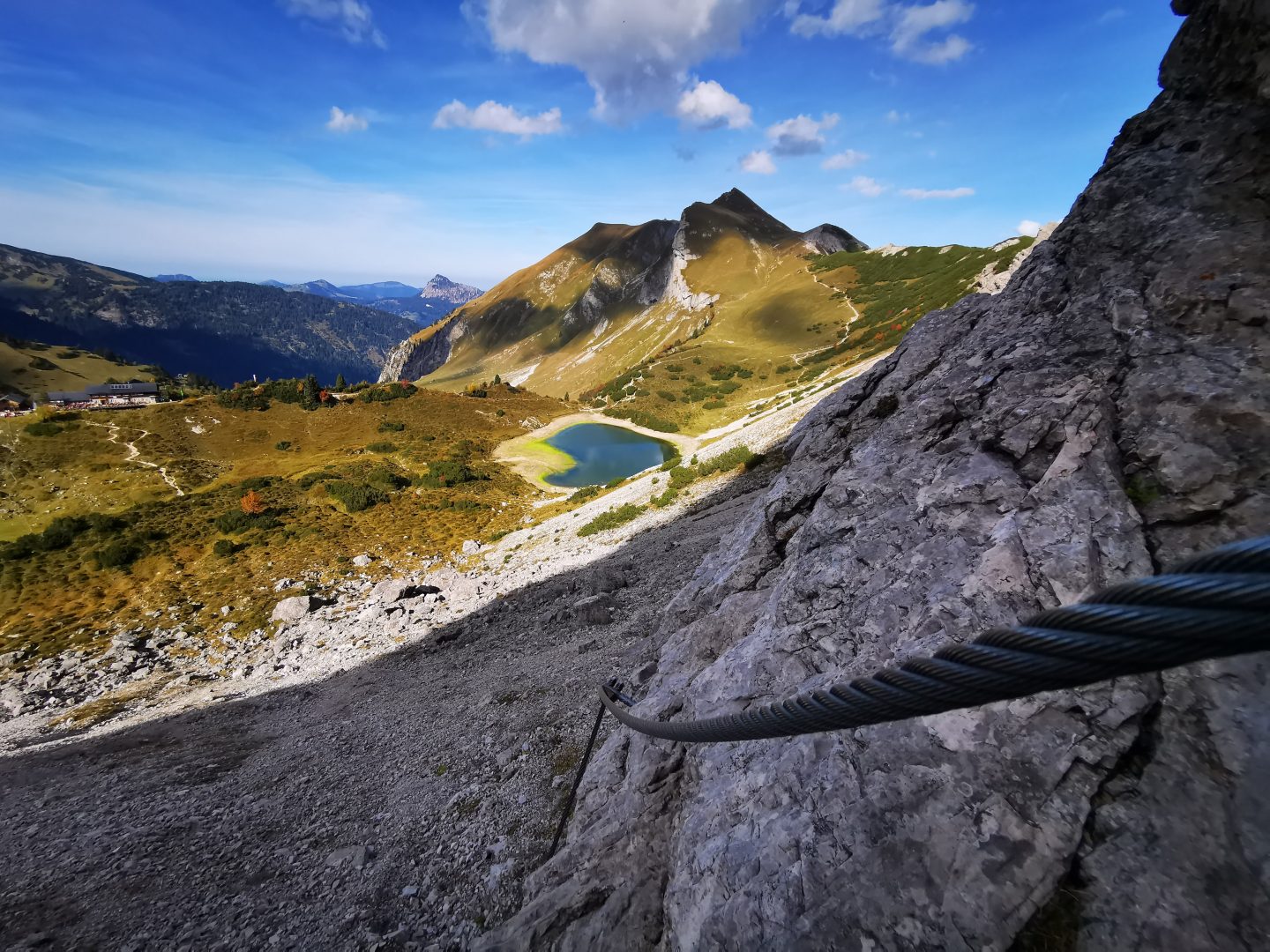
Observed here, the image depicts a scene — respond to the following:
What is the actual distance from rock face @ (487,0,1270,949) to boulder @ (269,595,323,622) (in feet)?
77.0

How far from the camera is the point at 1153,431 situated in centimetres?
449

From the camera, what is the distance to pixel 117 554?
32.8m

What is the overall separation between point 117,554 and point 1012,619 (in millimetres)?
44941

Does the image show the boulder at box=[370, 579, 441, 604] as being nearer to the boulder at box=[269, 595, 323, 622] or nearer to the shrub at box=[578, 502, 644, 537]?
the boulder at box=[269, 595, 323, 622]

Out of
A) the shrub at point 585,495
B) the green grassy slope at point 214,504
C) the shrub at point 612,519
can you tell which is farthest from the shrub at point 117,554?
the shrub at point 612,519

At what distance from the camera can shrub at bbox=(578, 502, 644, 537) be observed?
2808 centimetres

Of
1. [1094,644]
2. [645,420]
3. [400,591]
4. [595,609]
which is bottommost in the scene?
[400,591]

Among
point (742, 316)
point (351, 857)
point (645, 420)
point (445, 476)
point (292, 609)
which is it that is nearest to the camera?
point (351, 857)

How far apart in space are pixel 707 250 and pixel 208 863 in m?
181

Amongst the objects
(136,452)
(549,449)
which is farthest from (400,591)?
(136,452)

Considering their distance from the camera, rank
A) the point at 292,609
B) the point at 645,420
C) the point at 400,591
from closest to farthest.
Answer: the point at 292,609, the point at 400,591, the point at 645,420

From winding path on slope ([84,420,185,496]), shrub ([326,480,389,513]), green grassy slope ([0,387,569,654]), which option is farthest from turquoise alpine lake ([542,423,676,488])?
winding path on slope ([84,420,185,496])

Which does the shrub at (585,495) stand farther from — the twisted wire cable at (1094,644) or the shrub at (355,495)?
the twisted wire cable at (1094,644)

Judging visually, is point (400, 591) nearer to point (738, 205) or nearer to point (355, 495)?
point (355, 495)
